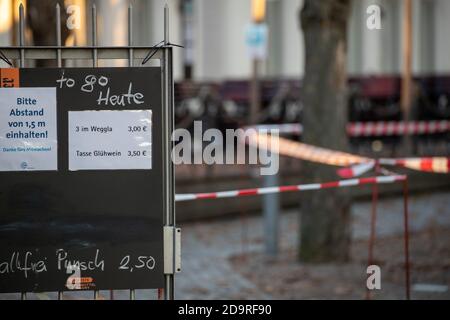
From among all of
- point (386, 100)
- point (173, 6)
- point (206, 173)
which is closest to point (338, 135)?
point (206, 173)

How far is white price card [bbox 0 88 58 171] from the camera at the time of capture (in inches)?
228

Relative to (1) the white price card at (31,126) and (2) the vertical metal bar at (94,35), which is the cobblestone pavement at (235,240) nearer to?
(1) the white price card at (31,126)

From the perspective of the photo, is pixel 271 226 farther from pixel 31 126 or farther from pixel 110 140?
pixel 31 126

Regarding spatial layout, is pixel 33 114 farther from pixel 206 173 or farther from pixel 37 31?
pixel 206 173

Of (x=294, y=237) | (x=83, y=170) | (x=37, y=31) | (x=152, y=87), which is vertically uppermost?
(x=37, y=31)

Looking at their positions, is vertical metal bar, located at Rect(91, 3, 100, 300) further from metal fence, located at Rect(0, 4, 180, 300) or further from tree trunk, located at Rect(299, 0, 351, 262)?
tree trunk, located at Rect(299, 0, 351, 262)

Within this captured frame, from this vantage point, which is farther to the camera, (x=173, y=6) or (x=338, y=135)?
(x=173, y=6)

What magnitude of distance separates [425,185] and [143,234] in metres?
11.4

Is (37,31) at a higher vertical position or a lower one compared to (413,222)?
higher

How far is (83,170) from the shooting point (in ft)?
19.1

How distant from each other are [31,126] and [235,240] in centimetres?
734

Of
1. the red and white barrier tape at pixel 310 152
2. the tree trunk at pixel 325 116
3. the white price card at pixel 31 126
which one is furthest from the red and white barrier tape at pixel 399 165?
the white price card at pixel 31 126

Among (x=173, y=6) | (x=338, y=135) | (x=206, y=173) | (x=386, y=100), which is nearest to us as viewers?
(x=338, y=135)

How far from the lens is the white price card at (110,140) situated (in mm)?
5789
